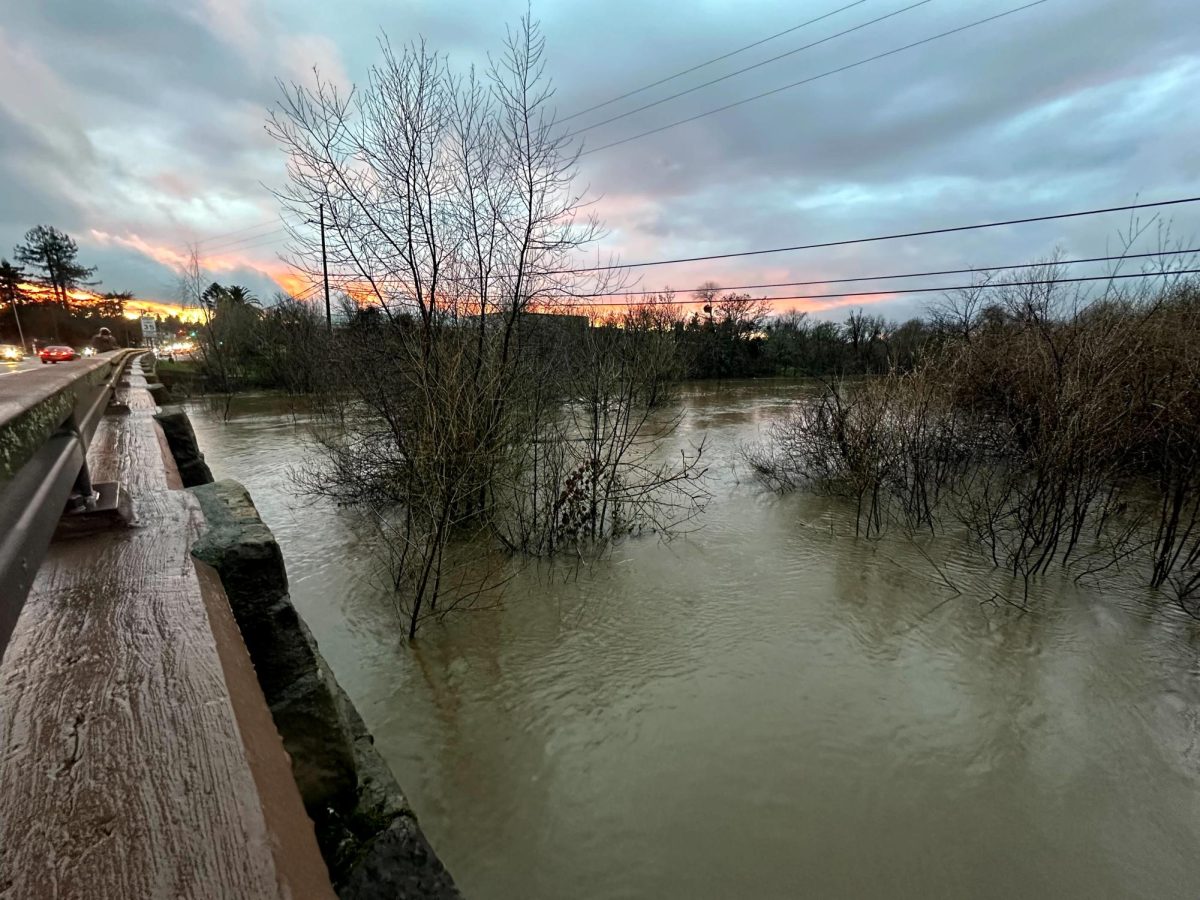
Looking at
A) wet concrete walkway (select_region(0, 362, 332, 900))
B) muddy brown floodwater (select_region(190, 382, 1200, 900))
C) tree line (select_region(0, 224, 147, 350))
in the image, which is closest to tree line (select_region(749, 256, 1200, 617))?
muddy brown floodwater (select_region(190, 382, 1200, 900))

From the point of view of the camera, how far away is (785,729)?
4156 millimetres

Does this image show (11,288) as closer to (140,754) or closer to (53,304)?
(53,304)

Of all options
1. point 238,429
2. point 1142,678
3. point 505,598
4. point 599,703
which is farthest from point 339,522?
point 238,429

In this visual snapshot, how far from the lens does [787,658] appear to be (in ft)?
16.6

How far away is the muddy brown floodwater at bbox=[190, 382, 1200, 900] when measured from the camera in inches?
123

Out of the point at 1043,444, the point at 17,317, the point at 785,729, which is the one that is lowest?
the point at 785,729

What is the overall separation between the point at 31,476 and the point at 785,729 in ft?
14.4

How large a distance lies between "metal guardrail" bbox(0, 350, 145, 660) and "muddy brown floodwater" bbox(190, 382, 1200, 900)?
9.63ft

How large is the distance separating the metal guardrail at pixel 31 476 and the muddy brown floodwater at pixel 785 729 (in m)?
2.94

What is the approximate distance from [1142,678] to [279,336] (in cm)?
2902

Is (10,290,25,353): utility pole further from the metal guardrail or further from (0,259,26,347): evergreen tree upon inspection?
the metal guardrail

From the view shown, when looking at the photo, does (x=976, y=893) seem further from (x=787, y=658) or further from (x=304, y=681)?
(x=304, y=681)

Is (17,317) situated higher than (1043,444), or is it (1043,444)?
(17,317)

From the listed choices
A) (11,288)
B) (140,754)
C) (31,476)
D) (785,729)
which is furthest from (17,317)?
(140,754)
